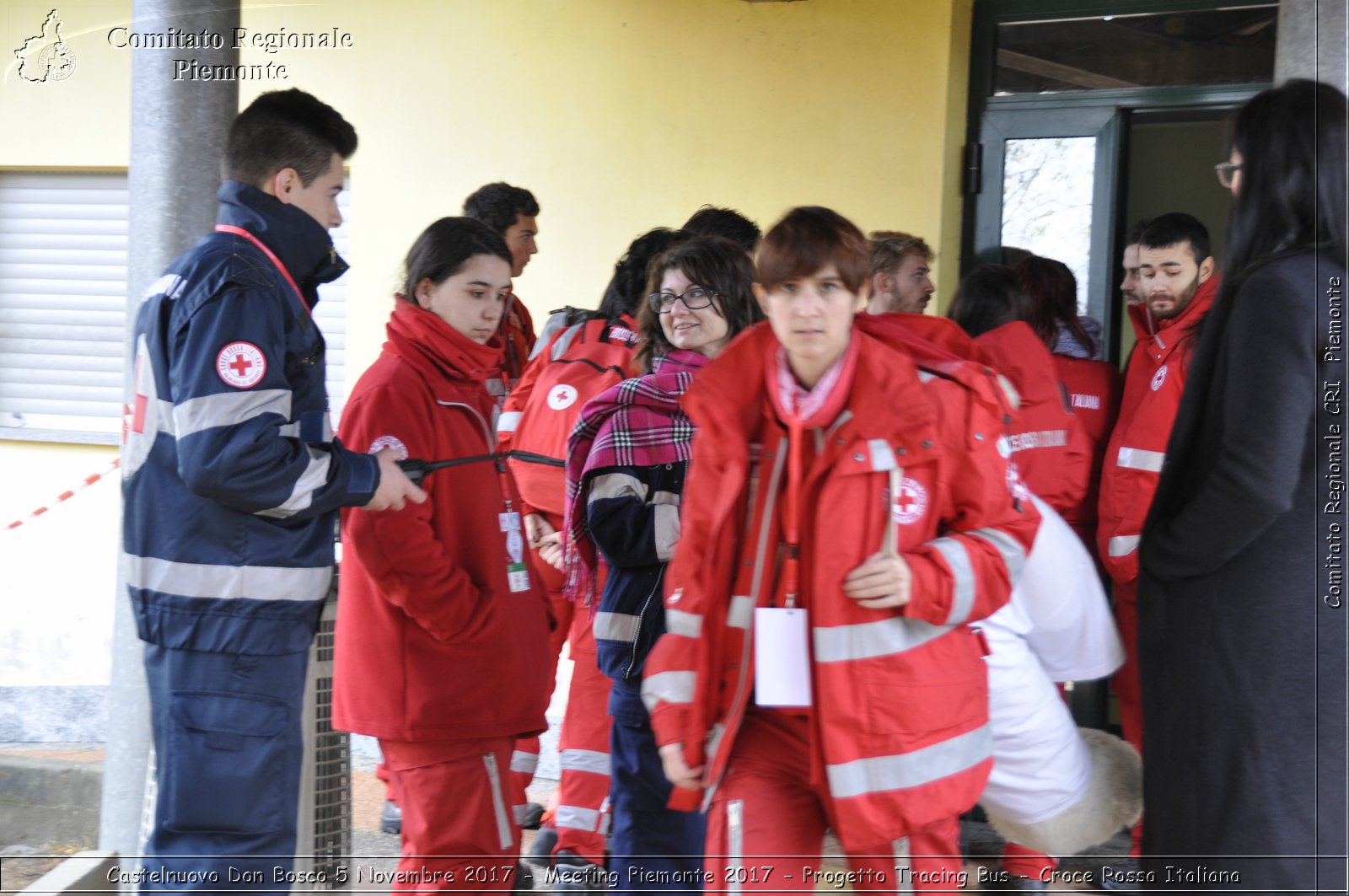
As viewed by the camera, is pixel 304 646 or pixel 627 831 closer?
pixel 304 646

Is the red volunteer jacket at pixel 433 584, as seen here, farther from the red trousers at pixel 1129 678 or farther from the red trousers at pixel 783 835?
the red trousers at pixel 1129 678

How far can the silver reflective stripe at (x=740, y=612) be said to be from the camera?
108 inches

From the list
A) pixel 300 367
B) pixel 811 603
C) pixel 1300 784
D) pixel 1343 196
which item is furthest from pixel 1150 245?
pixel 300 367

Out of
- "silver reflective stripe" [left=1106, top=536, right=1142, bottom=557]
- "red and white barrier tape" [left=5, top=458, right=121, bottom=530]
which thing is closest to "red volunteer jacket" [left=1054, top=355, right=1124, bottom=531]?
"silver reflective stripe" [left=1106, top=536, right=1142, bottom=557]

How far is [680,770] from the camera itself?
2781 mm

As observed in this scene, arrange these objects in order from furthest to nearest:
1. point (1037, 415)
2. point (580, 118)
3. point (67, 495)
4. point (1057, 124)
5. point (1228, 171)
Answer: point (67, 495) < point (580, 118) < point (1057, 124) < point (1037, 415) < point (1228, 171)

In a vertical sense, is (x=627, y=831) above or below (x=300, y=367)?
below

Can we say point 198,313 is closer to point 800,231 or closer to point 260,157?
point 260,157

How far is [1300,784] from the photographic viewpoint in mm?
2818

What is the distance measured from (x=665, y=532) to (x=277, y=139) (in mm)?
1360

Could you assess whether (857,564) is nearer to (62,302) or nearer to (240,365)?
(240,365)

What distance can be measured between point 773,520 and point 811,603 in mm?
197

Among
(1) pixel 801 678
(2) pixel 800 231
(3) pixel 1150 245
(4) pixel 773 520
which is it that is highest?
(3) pixel 1150 245

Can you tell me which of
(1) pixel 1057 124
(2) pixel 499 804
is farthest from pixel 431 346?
(1) pixel 1057 124
